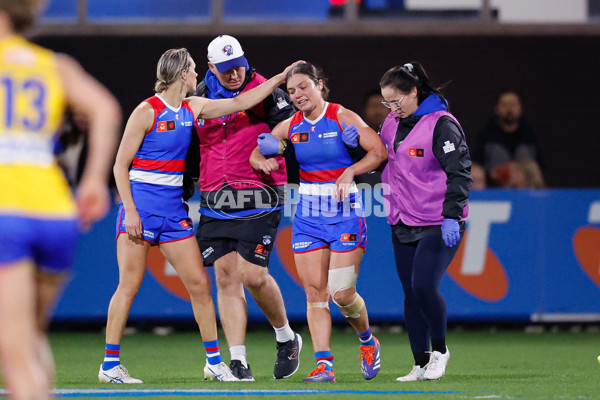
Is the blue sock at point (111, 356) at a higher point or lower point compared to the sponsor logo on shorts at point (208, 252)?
lower

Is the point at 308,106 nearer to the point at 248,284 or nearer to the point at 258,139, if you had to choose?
the point at 258,139

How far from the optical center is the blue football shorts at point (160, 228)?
7.18 meters

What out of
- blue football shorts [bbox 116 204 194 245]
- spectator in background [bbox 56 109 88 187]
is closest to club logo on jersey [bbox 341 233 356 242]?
blue football shorts [bbox 116 204 194 245]

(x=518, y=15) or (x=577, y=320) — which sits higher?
(x=518, y=15)

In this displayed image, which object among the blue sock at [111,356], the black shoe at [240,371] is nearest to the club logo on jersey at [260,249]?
the black shoe at [240,371]

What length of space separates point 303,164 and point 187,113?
86 cm

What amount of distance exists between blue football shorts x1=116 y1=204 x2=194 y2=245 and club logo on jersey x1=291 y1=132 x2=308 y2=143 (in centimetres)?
93

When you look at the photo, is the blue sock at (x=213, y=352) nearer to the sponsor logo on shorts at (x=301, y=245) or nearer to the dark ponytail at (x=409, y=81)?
the sponsor logo on shorts at (x=301, y=245)

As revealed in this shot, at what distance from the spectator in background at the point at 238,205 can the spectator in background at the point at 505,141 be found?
514cm

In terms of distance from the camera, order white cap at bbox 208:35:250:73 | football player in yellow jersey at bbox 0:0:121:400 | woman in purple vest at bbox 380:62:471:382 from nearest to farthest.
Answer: football player in yellow jersey at bbox 0:0:121:400, woman in purple vest at bbox 380:62:471:382, white cap at bbox 208:35:250:73

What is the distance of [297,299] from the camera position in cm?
1076

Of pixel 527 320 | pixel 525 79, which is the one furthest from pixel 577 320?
pixel 525 79

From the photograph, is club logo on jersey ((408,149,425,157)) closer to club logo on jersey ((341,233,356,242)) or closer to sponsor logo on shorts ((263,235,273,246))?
club logo on jersey ((341,233,356,242))

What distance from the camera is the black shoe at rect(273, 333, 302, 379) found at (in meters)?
7.55
